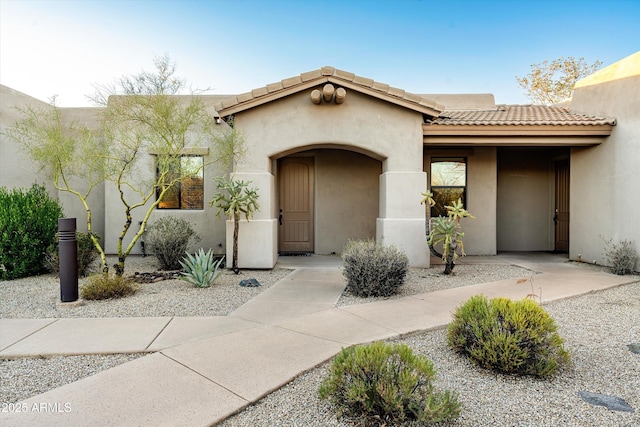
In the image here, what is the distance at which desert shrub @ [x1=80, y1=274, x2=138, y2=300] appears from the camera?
6.22 m

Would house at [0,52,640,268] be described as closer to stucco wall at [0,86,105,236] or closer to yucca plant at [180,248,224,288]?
stucco wall at [0,86,105,236]

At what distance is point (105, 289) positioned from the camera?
629 cm

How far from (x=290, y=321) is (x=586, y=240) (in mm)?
9456

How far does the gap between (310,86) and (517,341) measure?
7.24 metres

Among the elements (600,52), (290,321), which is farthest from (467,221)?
(600,52)

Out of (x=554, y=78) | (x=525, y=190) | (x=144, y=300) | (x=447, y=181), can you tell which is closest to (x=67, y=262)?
(x=144, y=300)

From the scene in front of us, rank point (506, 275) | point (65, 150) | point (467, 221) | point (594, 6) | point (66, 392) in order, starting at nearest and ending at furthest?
point (66, 392), point (65, 150), point (506, 275), point (467, 221), point (594, 6)

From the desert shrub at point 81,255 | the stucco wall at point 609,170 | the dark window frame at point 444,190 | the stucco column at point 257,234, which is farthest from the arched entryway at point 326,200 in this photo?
the stucco wall at point 609,170

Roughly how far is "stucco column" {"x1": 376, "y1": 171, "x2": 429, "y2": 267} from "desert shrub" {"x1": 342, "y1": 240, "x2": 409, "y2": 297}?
2.59 m

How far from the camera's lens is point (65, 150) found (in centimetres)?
712

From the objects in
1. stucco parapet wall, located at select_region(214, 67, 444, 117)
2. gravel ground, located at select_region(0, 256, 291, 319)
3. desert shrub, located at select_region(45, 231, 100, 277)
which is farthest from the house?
desert shrub, located at select_region(45, 231, 100, 277)

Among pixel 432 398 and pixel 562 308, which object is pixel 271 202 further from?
pixel 432 398

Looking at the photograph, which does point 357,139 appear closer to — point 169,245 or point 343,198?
point 343,198

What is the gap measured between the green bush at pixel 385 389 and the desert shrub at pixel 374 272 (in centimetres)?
352
